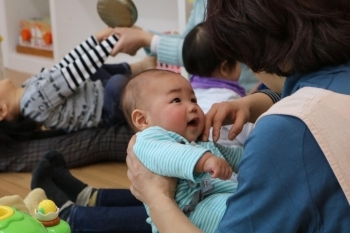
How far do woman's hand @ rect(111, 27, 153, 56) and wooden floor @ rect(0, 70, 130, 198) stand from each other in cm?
39

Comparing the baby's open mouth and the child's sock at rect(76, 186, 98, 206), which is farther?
the child's sock at rect(76, 186, 98, 206)

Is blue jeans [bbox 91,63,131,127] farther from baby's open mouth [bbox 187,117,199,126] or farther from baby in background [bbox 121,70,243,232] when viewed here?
baby's open mouth [bbox 187,117,199,126]

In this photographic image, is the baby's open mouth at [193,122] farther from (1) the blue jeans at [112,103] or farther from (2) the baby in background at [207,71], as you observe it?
(1) the blue jeans at [112,103]

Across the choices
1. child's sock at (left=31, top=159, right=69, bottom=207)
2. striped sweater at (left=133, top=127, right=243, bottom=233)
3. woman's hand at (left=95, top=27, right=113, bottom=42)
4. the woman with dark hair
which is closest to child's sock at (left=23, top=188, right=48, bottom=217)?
child's sock at (left=31, top=159, right=69, bottom=207)

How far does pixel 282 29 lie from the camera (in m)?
0.70

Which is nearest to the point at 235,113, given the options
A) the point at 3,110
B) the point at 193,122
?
the point at 193,122

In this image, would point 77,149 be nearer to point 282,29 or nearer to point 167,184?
point 167,184

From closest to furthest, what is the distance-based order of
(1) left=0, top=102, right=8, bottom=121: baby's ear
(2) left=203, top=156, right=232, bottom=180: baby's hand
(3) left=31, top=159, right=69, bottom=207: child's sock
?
1. (2) left=203, top=156, right=232, bottom=180: baby's hand
2. (3) left=31, top=159, right=69, bottom=207: child's sock
3. (1) left=0, top=102, right=8, bottom=121: baby's ear

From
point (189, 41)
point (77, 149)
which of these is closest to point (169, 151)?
point (189, 41)

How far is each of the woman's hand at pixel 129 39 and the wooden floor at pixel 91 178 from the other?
39cm

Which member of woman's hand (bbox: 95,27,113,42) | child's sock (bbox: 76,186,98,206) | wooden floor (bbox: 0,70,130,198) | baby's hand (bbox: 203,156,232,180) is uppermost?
baby's hand (bbox: 203,156,232,180)

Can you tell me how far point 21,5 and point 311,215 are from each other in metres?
2.70

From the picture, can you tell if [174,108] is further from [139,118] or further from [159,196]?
[159,196]

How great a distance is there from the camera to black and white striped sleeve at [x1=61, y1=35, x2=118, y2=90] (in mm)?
1847
